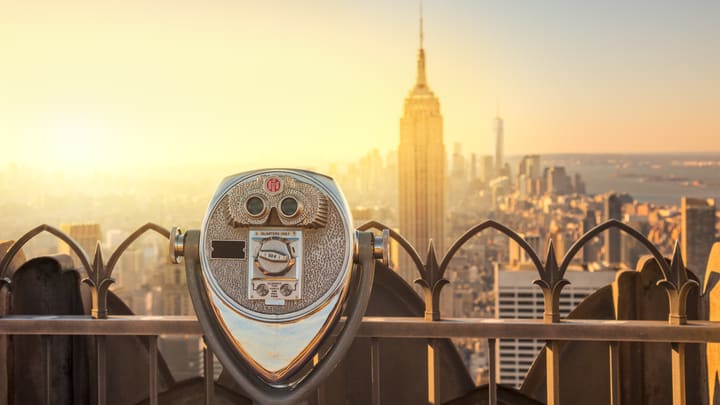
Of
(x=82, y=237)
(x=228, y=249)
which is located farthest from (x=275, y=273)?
(x=82, y=237)

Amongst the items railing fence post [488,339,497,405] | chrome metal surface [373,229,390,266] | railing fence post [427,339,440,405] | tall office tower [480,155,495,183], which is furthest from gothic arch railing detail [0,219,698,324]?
tall office tower [480,155,495,183]

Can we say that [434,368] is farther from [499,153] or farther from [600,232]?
[499,153]

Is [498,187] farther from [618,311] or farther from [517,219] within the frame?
[618,311]

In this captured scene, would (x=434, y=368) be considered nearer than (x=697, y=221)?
Yes

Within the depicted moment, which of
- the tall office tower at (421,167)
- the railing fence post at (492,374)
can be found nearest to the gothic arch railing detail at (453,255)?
the railing fence post at (492,374)

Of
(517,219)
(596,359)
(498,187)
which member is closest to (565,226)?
(517,219)

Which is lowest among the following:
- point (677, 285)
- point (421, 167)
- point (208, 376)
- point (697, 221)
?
point (208, 376)
